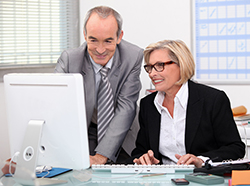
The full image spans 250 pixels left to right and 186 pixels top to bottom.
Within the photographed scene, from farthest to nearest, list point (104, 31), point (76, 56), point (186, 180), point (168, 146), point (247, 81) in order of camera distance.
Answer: point (247, 81) → point (76, 56) → point (104, 31) → point (168, 146) → point (186, 180)

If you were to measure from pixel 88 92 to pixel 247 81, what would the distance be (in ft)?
5.91

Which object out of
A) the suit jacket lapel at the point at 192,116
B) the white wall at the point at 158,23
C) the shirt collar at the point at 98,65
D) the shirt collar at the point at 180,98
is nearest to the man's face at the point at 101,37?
the shirt collar at the point at 98,65

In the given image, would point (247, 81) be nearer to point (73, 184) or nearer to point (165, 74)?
point (165, 74)

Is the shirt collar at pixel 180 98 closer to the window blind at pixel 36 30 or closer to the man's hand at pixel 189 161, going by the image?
the man's hand at pixel 189 161

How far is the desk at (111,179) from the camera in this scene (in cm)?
141

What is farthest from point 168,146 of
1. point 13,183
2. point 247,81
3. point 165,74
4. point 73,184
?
point 247,81

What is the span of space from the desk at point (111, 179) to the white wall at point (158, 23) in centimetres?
205

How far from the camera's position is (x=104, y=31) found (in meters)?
2.13

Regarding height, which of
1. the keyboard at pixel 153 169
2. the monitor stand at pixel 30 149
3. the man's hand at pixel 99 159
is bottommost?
the man's hand at pixel 99 159

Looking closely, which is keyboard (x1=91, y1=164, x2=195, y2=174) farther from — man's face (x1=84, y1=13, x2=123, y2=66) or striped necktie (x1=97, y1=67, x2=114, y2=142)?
man's face (x1=84, y1=13, x2=123, y2=66)

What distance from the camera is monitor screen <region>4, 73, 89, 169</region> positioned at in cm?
131

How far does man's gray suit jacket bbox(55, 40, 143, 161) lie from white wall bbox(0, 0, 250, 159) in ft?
3.83

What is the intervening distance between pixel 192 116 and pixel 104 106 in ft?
1.83

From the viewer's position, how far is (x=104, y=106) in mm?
2195
